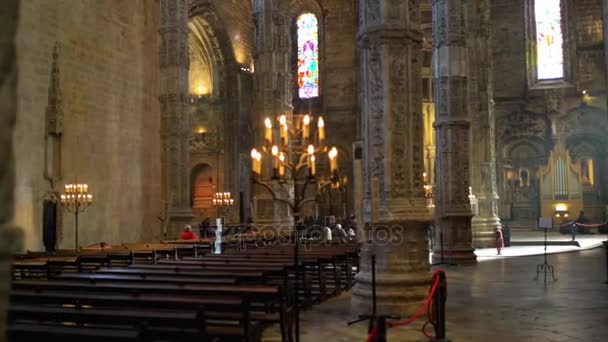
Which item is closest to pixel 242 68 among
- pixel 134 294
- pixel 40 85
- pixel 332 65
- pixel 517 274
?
pixel 332 65

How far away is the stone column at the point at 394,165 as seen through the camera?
9.88 meters

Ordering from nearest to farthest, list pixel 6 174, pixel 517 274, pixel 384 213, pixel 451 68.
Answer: pixel 6 174 → pixel 384 213 → pixel 517 274 → pixel 451 68

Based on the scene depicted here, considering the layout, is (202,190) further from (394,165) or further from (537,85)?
(394,165)

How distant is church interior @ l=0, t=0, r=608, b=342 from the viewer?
766 centimetres

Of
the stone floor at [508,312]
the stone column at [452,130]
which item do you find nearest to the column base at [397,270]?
the stone floor at [508,312]

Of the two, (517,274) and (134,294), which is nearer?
(134,294)

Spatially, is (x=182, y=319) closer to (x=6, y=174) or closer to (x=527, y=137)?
(x=6, y=174)

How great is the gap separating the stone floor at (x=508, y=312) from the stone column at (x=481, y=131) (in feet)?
26.6

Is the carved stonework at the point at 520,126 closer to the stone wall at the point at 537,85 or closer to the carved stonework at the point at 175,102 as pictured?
the stone wall at the point at 537,85

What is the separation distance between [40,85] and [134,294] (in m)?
14.7

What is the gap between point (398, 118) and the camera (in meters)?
10.1

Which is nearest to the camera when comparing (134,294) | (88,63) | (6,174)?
(6,174)

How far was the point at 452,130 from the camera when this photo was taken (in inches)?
730

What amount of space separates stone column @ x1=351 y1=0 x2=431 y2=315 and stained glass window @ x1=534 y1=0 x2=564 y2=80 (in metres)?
31.2
